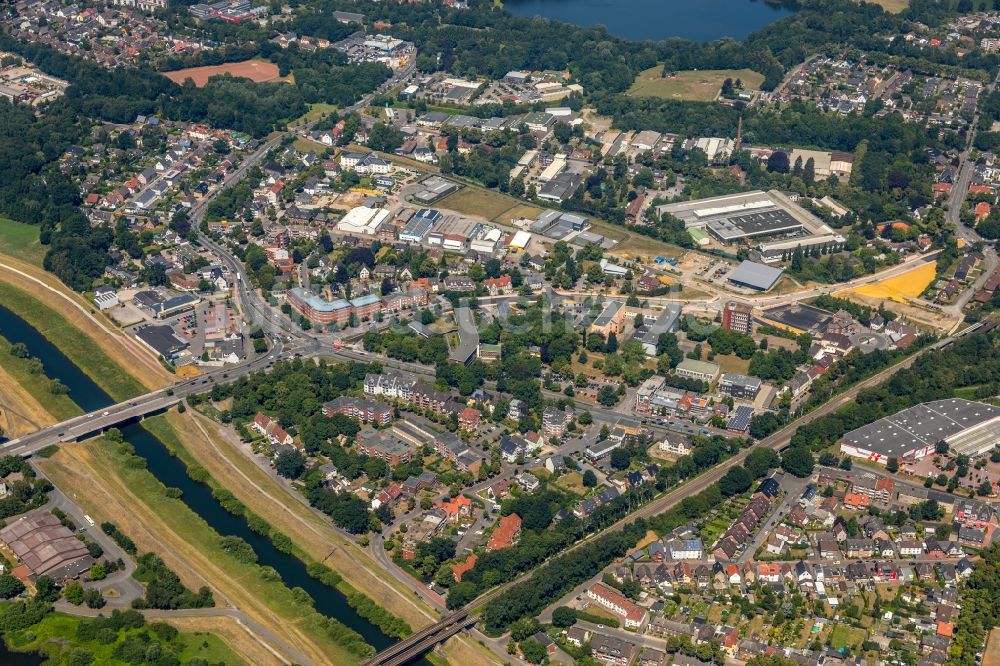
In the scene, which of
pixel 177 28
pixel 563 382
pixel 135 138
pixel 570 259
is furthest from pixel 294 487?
pixel 177 28

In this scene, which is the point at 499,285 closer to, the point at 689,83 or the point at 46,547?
the point at 46,547

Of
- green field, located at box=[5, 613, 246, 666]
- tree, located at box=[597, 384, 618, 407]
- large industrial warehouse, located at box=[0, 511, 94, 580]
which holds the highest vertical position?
tree, located at box=[597, 384, 618, 407]

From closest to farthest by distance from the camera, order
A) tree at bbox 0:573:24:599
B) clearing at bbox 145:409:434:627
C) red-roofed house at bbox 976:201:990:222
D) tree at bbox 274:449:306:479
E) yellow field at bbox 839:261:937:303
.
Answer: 1. tree at bbox 0:573:24:599
2. clearing at bbox 145:409:434:627
3. tree at bbox 274:449:306:479
4. yellow field at bbox 839:261:937:303
5. red-roofed house at bbox 976:201:990:222

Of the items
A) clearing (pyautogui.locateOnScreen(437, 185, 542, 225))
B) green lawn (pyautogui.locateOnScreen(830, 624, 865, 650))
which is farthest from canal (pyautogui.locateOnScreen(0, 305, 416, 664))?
clearing (pyautogui.locateOnScreen(437, 185, 542, 225))

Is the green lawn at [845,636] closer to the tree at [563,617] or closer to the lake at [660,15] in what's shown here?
the tree at [563,617]

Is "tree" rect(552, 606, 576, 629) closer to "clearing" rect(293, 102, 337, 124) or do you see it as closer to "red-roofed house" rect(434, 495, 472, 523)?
"red-roofed house" rect(434, 495, 472, 523)

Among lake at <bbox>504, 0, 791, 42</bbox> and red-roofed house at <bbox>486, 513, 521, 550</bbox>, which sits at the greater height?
lake at <bbox>504, 0, 791, 42</bbox>
